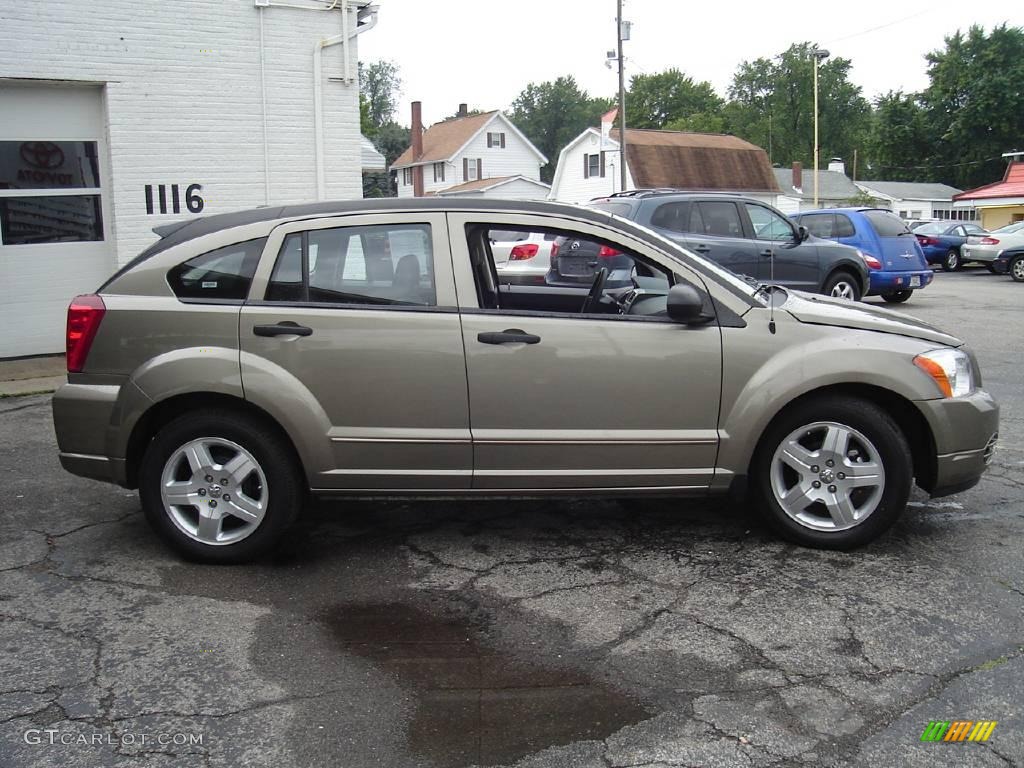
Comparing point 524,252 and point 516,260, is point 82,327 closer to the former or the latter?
point 516,260

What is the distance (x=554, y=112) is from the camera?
105m

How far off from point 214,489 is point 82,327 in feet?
3.34

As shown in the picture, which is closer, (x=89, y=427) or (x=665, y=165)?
(x=89, y=427)

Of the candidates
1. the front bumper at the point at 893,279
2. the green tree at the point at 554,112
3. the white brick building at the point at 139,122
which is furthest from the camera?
the green tree at the point at 554,112

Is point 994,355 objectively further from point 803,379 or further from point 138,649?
point 138,649

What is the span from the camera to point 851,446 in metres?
4.71

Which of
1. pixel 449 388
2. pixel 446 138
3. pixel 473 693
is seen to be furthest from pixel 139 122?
pixel 446 138

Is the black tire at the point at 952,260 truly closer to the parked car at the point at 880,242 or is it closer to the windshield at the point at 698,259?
the parked car at the point at 880,242

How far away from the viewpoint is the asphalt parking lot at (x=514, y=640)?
3137mm

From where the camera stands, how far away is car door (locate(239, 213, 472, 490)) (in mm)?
4566

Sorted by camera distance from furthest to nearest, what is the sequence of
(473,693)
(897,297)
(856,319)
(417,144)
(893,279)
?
(417,144) < (897,297) < (893,279) < (856,319) < (473,693)

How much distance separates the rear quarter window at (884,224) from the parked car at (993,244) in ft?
29.3

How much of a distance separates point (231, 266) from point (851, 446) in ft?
10.3

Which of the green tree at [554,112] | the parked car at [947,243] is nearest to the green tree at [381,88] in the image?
the green tree at [554,112]
